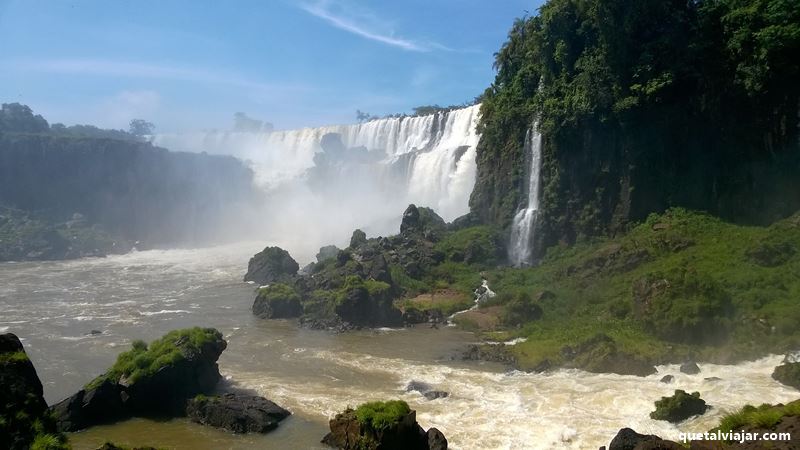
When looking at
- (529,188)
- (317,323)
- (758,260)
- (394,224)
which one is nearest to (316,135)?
(394,224)

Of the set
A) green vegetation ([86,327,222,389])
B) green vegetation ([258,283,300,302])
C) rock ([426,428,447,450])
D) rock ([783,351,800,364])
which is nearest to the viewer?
rock ([426,428,447,450])

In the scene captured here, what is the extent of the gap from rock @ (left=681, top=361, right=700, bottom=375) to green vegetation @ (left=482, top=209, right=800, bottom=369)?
1145 millimetres

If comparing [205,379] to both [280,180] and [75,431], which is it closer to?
[75,431]

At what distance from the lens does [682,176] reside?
32875mm

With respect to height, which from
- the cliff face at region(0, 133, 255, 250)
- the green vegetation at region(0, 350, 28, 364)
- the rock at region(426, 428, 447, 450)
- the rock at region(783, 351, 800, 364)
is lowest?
the rock at region(426, 428, 447, 450)

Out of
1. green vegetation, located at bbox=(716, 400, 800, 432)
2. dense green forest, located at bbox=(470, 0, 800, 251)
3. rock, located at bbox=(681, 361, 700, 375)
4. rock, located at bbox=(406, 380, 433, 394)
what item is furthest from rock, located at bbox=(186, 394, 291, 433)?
dense green forest, located at bbox=(470, 0, 800, 251)

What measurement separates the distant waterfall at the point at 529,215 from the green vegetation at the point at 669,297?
5292 mm

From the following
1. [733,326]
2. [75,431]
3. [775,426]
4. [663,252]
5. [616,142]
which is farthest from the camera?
[616,142]

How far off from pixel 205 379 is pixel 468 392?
9.80 meters

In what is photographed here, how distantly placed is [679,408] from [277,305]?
78.1 ft

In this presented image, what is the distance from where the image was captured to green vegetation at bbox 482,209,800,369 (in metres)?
22.5

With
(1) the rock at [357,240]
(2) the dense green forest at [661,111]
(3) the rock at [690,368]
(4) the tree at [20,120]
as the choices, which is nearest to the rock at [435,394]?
(3) the rock at [690,368]

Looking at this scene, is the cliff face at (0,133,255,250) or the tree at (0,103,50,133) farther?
the tree at (0,103,50,133)

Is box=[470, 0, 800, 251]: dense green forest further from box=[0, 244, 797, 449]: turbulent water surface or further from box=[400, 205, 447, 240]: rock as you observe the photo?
box=[0, 244, 797, 449]: turbulent water surface
